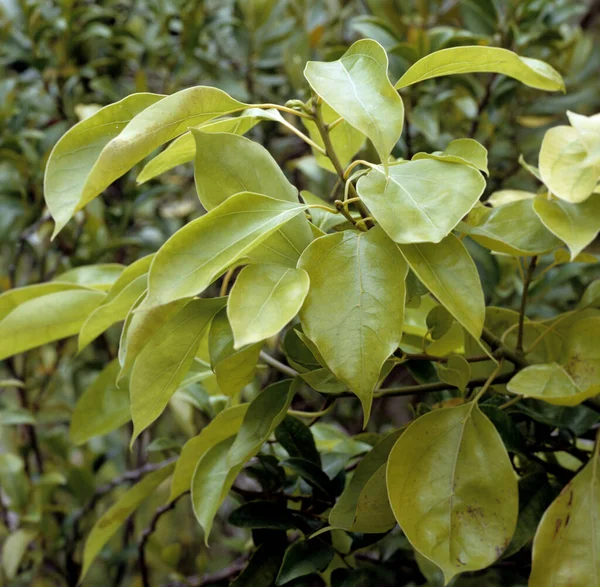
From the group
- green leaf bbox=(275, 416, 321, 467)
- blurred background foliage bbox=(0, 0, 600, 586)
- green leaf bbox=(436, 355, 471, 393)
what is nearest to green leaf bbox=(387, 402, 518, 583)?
green leaf bbox=(436, 355, 471, 393)

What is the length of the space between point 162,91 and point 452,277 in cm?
96

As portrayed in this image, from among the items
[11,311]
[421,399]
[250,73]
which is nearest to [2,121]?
[250,73]

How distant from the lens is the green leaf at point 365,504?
41 centimetres

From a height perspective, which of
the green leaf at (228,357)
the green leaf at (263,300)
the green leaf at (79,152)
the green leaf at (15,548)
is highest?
the green leaf at (79,152)

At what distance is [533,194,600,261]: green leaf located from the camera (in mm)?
392

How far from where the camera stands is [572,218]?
1.34 feet

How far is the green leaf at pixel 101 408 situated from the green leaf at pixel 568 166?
36 centimetres

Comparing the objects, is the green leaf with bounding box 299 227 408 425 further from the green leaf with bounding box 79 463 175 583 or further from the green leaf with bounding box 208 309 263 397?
the green leaf with bounding box 79 463 175 583

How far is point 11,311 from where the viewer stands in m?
0.52

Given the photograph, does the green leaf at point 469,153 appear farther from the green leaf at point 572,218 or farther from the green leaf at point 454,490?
the green leaf at point 454,490

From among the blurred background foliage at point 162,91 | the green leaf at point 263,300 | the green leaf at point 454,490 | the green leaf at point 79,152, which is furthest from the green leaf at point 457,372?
the blurred background foliage at point 162,91

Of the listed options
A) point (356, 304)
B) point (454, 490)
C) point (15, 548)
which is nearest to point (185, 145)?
point (356, 304)

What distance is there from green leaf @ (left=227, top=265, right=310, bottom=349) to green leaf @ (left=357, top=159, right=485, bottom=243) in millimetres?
55

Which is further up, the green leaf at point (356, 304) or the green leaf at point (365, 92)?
the green leaf at point (365, 92)
